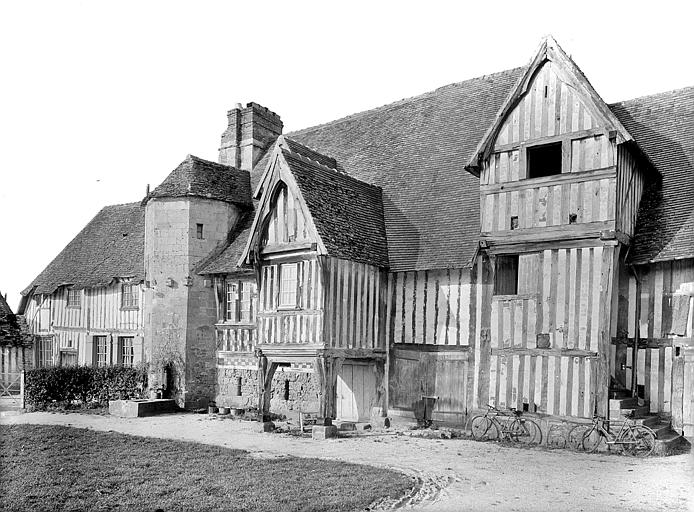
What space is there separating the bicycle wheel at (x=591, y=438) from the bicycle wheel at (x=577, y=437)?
1.5 inches

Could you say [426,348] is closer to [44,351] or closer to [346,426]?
[346,426]

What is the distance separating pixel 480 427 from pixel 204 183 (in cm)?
1054

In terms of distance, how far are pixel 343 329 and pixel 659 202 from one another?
22.3 ft

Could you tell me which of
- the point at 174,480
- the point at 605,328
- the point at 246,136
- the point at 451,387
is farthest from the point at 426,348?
the point at 246,136

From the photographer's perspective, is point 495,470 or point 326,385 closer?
point 495,470

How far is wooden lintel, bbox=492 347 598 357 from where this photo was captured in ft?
39.4

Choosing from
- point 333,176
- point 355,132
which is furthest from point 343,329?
point 355,132

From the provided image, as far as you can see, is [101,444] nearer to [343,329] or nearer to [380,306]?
[343,329]

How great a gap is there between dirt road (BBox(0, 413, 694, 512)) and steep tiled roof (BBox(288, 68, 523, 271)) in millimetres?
4035

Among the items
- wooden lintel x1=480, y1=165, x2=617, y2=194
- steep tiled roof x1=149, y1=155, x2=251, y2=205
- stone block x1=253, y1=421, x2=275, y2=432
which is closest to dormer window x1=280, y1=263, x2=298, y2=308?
stone block x1=253, y1=421, x2=275, y2=432

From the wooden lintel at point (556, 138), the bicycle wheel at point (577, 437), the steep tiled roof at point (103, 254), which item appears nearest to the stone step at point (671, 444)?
the bicycle wheel at point (577, 437)

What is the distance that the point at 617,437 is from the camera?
11.3 m

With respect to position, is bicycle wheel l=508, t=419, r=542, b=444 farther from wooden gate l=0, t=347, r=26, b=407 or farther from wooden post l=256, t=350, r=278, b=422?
wooden gate l=0, t=347, r=26, b=407

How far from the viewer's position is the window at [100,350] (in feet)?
74.7
